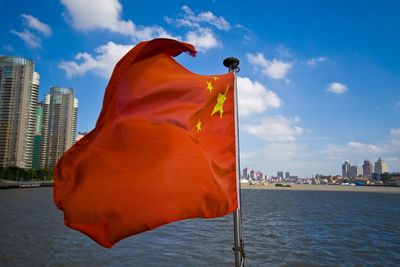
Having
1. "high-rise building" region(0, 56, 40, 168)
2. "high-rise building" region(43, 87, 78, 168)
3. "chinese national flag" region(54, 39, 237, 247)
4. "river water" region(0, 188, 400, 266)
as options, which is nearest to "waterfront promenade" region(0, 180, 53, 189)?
"high-rise building" region(0, 56, 40, 168)

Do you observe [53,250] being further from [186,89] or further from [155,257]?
[186,89]

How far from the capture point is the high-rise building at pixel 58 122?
14762cm

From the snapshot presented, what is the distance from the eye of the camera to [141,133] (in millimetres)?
3633

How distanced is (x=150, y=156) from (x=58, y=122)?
6364 inches

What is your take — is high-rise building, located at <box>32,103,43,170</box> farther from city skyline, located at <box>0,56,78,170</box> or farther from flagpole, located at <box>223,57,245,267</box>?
flagpole, located at <box>223,57,245,267</box>

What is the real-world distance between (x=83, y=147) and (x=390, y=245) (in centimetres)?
2671

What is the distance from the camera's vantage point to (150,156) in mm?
3535

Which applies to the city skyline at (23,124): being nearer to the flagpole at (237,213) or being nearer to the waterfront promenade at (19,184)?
the waterfront promenade at (19,184)

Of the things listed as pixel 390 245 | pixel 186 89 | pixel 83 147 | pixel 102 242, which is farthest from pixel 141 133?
pixel 390 245

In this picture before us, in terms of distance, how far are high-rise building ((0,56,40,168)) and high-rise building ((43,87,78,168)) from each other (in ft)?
66.9

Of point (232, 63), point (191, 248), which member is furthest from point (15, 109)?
point (232, 63)

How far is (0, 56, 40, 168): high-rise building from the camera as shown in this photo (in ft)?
387

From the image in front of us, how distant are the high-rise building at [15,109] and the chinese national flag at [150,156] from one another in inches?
5157

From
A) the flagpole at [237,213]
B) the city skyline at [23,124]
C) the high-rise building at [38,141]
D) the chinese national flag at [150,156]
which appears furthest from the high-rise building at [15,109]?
the flagpole at [237,213]
